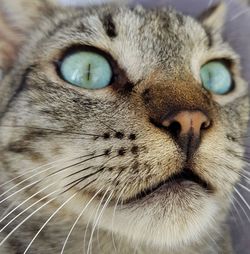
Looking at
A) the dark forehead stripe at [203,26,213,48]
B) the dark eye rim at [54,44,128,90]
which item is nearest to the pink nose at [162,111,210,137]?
the dark eye rim at [54,44,128,90]

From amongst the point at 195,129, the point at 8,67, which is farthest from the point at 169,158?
the point at 8,67

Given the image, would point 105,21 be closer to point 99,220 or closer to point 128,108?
point 128,108

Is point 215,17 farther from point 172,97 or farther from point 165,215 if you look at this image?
point 165,215

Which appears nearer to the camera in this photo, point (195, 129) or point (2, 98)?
point (195, 129)

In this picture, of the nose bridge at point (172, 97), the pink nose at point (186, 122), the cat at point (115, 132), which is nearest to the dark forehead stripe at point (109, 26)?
the cat at point (115, 132)

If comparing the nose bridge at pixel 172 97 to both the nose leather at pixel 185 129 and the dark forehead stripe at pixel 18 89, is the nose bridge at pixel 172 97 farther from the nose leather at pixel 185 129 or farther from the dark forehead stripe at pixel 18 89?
the dark forehead stripe at pixel 18 89

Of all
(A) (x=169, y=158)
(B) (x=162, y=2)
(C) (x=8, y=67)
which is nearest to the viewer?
(A) (x=169, y=158)

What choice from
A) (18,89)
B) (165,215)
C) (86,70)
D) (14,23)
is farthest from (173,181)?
(14,23)
